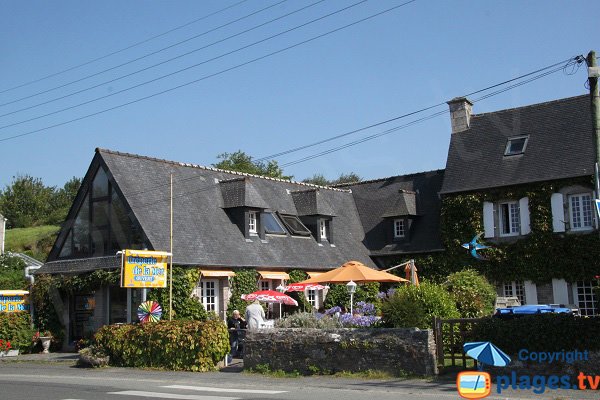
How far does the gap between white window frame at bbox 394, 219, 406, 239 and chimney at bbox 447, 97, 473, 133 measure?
16.1 feet

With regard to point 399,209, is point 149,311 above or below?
below

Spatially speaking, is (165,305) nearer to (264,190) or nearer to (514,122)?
(264,190)

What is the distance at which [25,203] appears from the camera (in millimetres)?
80500

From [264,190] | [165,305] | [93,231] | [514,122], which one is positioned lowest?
[165,305]

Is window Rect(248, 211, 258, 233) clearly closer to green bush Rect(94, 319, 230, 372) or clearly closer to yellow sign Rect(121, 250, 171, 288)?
yellow sign Rect(121, 250, 171, 288)

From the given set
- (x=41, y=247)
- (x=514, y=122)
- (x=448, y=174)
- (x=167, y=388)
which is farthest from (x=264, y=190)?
(x=41, y=247)

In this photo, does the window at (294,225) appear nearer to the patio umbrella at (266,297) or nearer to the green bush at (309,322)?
the patio umbrella at (266,297)

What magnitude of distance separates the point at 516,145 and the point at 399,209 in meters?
5.79

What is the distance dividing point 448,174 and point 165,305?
14.1 metres

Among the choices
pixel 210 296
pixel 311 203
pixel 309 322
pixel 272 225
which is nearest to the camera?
pixel 309 322

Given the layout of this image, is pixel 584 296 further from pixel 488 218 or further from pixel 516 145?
pixel 516 145

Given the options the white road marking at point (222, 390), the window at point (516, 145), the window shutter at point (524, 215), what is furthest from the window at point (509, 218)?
the white road marking at point (222, 390)

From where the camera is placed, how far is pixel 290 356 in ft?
52.4

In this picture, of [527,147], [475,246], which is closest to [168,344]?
[475,246]
